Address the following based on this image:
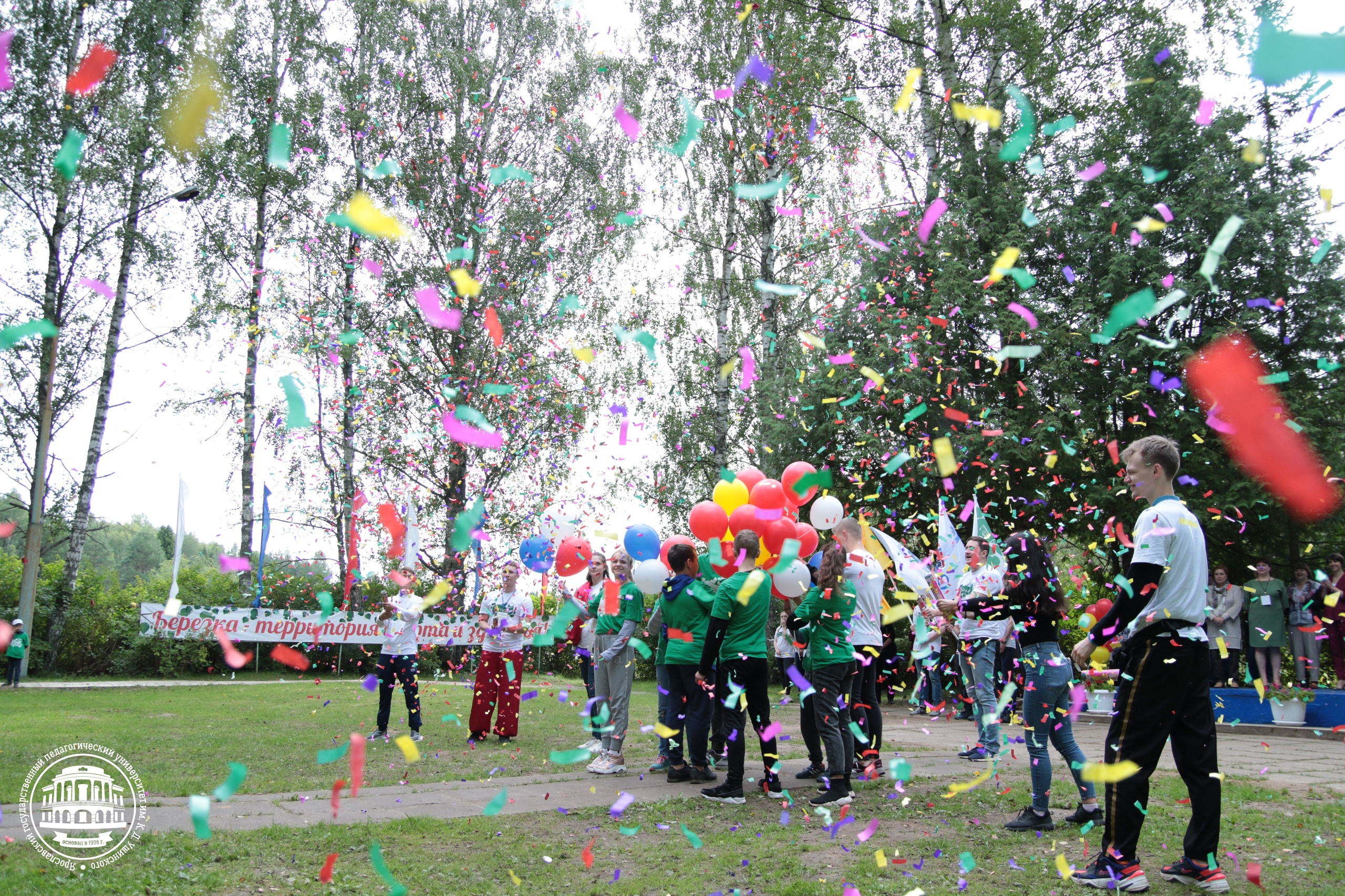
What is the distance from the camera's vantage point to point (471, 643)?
18.7 meters

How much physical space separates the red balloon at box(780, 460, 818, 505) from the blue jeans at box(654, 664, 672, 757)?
169 centimetres

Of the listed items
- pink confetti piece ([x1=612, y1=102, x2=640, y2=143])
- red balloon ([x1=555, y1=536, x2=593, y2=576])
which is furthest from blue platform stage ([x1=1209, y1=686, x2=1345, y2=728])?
pink confetti piece ([x1=612, y1=102, x2=640, y2=143])

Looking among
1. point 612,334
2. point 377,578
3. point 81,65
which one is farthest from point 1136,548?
point 377,578

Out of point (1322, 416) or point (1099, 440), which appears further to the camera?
point (1099, 440)

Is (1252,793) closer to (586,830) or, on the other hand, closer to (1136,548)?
(1136,548)

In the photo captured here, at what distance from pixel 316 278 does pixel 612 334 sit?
252 inches

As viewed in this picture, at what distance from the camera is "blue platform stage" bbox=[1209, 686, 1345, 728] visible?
9.05 metres

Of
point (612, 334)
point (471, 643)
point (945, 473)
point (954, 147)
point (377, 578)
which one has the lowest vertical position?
point (471, 643)

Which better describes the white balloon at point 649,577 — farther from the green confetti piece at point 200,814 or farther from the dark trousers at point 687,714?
the green confetti piece at point 200,814

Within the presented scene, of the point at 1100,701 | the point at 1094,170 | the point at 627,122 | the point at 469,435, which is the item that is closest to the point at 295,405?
the point at 469,435

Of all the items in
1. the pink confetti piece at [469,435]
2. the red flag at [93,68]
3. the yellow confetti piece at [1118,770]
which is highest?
the red flag at [93,68]

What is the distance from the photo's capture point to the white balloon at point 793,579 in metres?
6.06

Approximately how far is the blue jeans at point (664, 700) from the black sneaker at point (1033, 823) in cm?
238

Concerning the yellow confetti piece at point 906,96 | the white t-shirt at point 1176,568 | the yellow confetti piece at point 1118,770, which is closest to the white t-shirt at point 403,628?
the yellow confetti piece at point 1118,770
